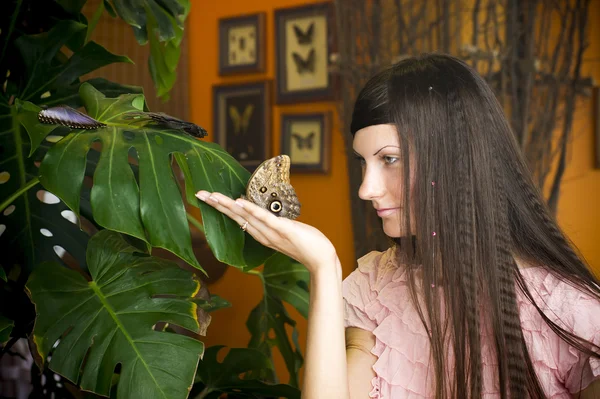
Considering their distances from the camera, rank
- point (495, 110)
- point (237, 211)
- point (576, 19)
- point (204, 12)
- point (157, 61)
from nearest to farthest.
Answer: point (237, 211) < point (495, 110) < point (157, 61) < point (576, 19) < point (204, 12)

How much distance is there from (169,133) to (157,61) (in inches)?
32.8

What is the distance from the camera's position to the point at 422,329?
51.3 inches

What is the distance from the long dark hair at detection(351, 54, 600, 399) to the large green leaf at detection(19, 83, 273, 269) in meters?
0.30

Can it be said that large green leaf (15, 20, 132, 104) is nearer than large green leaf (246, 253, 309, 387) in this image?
Yes

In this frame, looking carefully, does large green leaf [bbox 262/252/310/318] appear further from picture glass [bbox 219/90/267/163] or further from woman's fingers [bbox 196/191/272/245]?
picture glass [bbox 219/90/267/163]

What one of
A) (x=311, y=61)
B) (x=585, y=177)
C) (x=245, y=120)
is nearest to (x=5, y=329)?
(x=311, y=61)

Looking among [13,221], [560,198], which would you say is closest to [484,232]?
[13,221]

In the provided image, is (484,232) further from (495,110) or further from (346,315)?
(346,315)

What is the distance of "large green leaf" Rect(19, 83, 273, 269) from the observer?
1070 mm

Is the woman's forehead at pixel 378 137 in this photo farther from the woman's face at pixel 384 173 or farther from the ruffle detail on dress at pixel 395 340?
the ruffle detail on dress at pixel 395 340

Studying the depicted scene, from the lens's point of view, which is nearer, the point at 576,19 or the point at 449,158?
the point at 449,158

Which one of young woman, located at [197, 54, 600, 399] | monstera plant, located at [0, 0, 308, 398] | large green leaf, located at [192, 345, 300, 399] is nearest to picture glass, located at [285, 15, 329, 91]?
monstera plant, located at [0, 0, 308, 398]

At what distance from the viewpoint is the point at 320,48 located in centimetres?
345

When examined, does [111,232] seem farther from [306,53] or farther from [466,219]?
[306,53]
